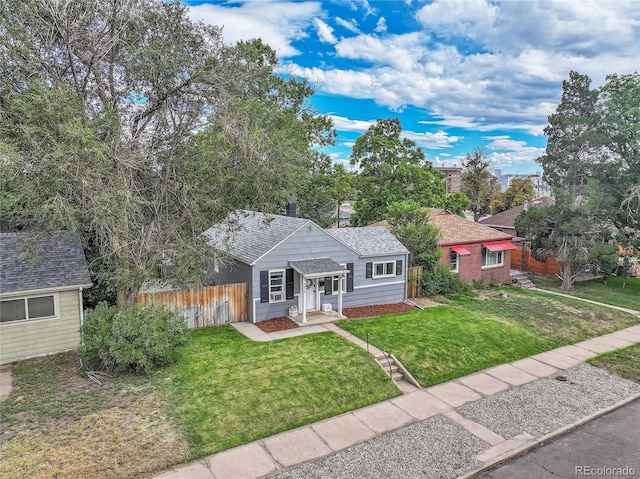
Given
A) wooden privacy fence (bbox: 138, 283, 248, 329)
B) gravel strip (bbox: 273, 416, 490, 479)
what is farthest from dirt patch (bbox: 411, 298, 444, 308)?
gravel strip (bbox: 273, 416, 490, 479)

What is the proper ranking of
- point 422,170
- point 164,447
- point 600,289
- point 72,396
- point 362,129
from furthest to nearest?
1. point 362,129
2. point 422,170
3. point 600,289
4. point 72,396
5. point 164,447

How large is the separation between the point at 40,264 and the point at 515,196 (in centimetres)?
4960

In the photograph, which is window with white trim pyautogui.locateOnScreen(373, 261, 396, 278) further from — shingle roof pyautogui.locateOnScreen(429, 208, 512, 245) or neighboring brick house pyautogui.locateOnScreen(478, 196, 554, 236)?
neighboring brick house pyautogui.locateOnScreen(478, 196, 554, 236)

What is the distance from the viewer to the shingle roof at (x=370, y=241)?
1906 centimetres

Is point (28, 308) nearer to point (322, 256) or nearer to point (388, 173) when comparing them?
point (322, 256)

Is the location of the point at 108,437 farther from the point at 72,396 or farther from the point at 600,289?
the point at 600,289

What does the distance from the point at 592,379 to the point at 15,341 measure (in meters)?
17.9

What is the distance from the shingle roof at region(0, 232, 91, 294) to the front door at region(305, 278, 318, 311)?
8380 mm

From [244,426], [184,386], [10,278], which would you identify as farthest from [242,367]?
[10,278]

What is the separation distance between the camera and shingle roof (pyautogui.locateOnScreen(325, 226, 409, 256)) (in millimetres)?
19062

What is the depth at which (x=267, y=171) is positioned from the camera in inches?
523

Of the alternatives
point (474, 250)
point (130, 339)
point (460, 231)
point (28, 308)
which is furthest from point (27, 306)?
point (460, 231)

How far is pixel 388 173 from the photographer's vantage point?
96.8 ft

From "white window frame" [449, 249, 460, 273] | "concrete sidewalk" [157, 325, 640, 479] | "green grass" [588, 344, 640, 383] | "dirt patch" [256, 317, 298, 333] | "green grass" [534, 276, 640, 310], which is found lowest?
"green grass" [588, 344, 640, 383]
